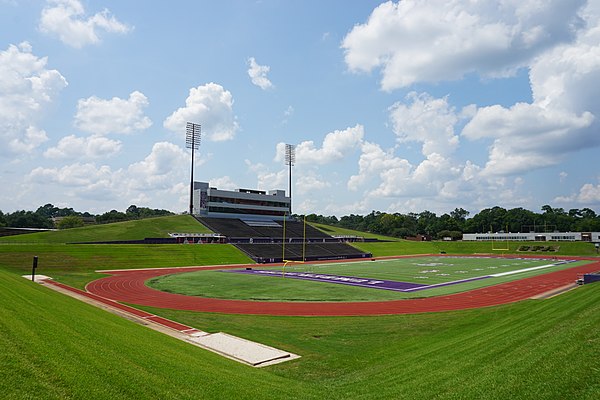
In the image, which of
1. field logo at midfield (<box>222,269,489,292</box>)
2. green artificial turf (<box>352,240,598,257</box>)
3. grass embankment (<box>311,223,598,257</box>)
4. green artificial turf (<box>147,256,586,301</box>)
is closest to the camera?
green artificial turf (<box>147,256,586,301</box>)

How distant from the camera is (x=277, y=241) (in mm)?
84188

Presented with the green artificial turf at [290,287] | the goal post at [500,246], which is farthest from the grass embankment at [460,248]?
the green artificial turf at [290,287]

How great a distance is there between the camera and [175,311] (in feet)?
79.0

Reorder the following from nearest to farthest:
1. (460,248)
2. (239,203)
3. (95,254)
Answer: (95,254), (460,248), (239,203)

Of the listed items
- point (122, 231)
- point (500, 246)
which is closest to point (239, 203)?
point (122, 231)

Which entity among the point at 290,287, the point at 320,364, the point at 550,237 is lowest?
the point at 290,287

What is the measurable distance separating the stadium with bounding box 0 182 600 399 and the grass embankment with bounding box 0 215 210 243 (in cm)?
2447

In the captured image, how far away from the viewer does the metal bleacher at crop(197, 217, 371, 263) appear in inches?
2844

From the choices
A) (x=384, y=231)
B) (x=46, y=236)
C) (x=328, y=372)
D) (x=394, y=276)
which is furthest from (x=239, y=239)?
(x=384, y=231)

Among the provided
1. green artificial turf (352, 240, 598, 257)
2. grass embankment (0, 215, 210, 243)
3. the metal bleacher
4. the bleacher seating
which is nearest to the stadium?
grass embankment (0, 215, 210, 243)

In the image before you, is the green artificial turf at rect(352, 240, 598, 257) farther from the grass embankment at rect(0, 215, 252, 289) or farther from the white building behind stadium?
the grass embankment at rect(0, 215, 252, 289)

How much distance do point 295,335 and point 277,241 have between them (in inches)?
2616

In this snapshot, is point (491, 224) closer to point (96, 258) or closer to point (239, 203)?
point (239, 203)

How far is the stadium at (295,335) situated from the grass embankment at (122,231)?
24.5 metres
